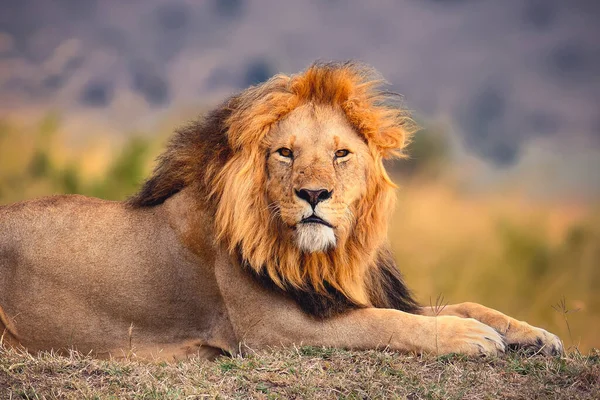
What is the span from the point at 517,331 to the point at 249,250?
157cm

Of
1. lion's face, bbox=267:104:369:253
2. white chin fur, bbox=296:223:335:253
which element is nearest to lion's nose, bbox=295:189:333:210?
lion's face, bbox=267:104:369:253

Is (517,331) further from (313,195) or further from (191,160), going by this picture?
(191,160)

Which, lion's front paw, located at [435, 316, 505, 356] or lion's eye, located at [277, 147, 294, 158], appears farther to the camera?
lion's eye, located at [277, 147, 294, 158]

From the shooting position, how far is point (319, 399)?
4406 mm

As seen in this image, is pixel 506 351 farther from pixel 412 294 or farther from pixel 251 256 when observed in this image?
pixel 251 256

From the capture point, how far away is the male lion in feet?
16.8

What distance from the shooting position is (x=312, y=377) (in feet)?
15.2

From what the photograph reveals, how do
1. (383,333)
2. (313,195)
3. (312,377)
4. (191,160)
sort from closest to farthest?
(312,377) < (313,195) < (383,333) < (191,160)

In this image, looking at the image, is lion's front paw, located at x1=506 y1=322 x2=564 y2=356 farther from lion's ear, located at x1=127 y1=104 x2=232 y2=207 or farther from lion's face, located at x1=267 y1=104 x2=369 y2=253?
lion's ear, located at x1=127 y1=104 x2=232 y2=207

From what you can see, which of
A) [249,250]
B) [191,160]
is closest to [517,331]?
[249,250]

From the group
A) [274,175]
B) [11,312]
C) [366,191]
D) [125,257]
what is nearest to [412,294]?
[366,191]

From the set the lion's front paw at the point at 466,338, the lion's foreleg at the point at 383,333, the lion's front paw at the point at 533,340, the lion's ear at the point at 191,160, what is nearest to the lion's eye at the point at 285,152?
the lion's ear at the point at 191,160

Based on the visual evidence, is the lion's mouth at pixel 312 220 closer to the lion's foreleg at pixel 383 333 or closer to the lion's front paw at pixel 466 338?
the lion's foreleg at pixel 383 333

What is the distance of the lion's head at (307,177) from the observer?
199 inches
